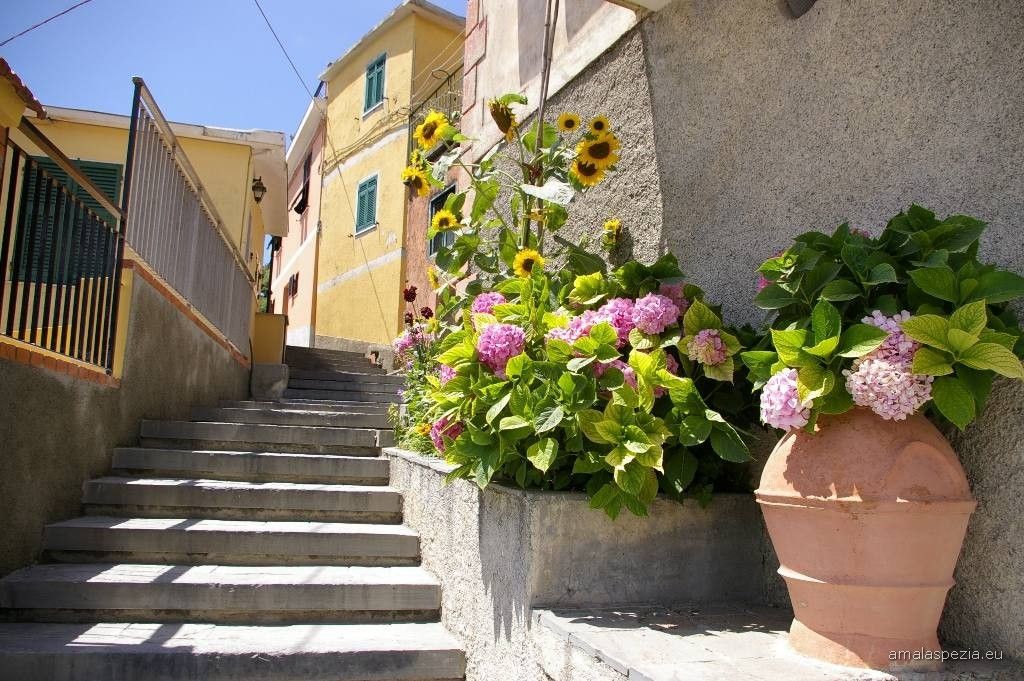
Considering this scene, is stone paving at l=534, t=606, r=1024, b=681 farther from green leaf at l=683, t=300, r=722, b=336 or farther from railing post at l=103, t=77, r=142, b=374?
railing post at l=103, t=77, r=142, b=374

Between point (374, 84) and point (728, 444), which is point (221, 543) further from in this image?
point (374, 84)

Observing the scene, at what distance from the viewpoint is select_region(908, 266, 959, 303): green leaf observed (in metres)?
1.73

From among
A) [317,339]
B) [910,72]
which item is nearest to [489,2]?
[910,72]

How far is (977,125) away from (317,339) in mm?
15081

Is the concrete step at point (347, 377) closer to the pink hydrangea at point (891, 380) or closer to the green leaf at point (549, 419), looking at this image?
the green leaf at point (549, 419)

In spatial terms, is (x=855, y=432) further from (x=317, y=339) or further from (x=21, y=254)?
(x=317, y=339)

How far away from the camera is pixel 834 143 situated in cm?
249

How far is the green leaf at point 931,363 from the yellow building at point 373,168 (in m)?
11.7

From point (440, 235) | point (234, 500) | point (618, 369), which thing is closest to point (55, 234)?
point (234, 500)

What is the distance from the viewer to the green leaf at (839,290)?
185 centimetres

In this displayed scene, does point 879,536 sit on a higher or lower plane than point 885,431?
lower

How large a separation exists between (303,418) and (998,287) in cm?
495

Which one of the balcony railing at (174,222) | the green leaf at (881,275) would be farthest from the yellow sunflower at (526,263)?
the balcony railing at (174,222)

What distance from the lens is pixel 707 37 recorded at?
10.5 feet
